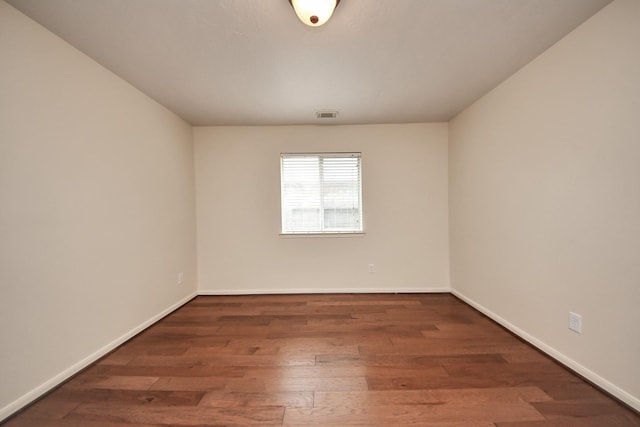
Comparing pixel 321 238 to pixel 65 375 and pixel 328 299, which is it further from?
pixel 65 375

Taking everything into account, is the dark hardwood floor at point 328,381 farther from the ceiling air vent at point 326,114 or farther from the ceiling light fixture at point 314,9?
the ceiling air vent at point 326,114

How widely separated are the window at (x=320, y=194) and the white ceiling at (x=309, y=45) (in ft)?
3.17

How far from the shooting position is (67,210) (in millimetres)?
1736

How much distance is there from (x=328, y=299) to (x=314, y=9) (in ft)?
9.74

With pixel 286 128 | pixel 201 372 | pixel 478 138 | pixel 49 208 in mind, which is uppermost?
pixel 286 128

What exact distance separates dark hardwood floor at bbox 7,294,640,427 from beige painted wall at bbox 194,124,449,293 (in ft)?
3.01

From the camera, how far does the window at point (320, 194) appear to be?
3.53 meters

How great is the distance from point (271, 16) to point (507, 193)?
8.19ft

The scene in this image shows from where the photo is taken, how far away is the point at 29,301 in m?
1.49

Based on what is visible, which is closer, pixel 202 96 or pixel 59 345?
pixel 59 345

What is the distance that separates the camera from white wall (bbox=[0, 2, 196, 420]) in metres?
1.43

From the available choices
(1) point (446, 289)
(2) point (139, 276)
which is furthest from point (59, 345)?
(1) point (446, 289)

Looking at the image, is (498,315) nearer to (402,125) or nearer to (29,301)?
(402,125)

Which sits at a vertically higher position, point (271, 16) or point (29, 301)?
point (271, 16)
